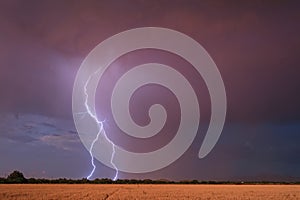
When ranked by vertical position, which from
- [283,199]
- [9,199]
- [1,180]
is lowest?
[9,199]

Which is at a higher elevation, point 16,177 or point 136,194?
point 16,177

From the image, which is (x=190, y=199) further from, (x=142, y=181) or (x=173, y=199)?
(x=142, y=181)

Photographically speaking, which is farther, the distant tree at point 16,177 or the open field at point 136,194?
the distant tree at point 16,177

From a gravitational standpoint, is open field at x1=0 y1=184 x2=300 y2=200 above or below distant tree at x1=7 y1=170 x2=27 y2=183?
below

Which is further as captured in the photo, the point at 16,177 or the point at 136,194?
the point at 16,177

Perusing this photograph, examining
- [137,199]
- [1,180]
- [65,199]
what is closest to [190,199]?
[137,199]

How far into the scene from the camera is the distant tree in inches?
4451

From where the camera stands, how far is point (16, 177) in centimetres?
11925

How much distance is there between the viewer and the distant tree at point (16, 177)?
371 ft

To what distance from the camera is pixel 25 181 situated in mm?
115688

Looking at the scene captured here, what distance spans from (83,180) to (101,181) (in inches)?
199

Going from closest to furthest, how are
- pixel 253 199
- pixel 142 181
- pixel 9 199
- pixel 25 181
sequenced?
pixel 9 199
pixel 253 199
pixel 25 181
pixel 142 181

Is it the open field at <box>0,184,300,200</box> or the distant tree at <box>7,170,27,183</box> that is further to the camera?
the distant tree at <box>7,170,27,183</box>

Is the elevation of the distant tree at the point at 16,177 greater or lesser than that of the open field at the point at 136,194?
greater
